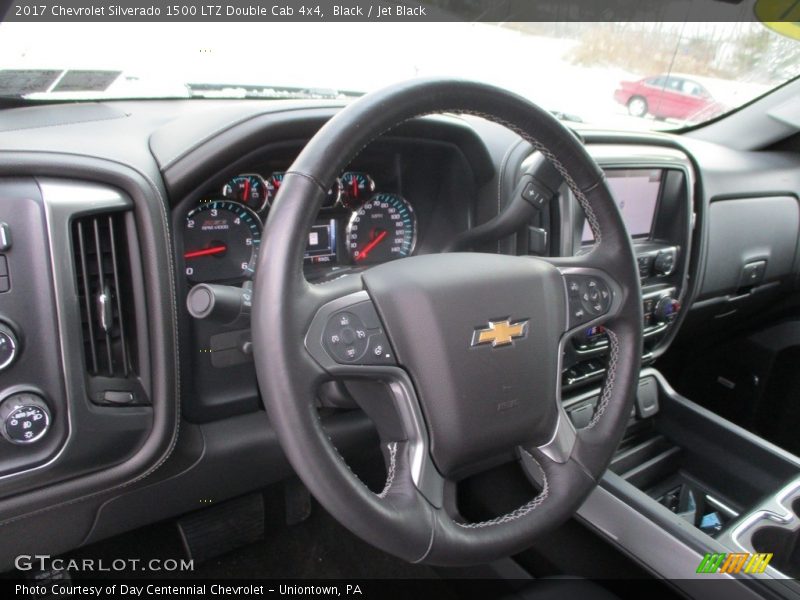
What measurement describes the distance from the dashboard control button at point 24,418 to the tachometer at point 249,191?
547 millimetres

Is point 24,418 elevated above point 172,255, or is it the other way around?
point 172,255

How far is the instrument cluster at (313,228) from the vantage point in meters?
1.40

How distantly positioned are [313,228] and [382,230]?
8.1 inches

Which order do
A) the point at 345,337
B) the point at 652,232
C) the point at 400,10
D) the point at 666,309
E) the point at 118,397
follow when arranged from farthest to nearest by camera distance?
1. the point at 652,232
2. the point at 666,309
3. the point at 400,10
4. the point at 118,397
5. the point at 345,337

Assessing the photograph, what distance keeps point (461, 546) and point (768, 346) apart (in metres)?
2.10

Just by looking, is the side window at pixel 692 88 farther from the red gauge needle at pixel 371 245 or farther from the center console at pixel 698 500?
the red gauge needle at pixel 371 245

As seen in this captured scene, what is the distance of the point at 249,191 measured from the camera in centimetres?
144

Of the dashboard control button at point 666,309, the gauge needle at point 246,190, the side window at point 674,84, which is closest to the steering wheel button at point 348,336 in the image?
the gauge needle at point 246,190

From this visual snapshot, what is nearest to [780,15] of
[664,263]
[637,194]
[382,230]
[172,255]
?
[637,194]

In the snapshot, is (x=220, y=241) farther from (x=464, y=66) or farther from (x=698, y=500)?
(x=698, y=500)

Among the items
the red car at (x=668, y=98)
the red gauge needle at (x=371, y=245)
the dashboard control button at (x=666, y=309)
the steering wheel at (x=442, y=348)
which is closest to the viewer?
the steering wheel at (x=442, y=348)

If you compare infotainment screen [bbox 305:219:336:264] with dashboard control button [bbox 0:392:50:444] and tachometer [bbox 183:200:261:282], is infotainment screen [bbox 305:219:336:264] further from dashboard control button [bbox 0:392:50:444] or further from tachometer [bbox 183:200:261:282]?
dashboard control button [bbox 0:392:50:444]

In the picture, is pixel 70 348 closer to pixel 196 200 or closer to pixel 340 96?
pixel 196 200

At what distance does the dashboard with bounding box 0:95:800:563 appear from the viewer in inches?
44.7
